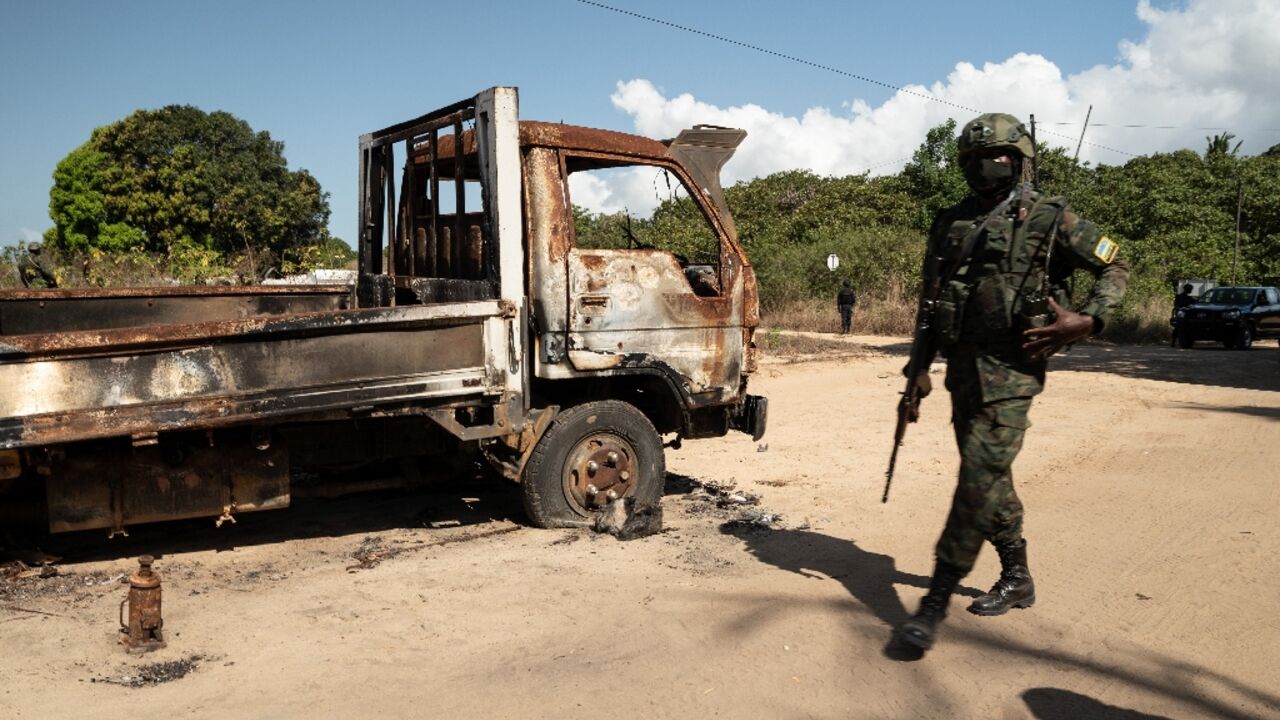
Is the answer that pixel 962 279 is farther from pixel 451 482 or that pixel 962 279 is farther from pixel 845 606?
pixel 451 482

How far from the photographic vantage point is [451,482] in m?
6.94

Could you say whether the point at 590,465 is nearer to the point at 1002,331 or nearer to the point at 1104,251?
the point at 1002,331

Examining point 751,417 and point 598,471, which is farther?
point 751,417

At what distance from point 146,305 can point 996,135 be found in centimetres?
513

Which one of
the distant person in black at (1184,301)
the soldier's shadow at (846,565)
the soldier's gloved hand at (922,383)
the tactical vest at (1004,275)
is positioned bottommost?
the soldier's shadow at (846,565)

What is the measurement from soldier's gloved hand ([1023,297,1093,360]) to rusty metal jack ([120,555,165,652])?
3.64m

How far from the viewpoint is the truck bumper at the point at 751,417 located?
6.31m

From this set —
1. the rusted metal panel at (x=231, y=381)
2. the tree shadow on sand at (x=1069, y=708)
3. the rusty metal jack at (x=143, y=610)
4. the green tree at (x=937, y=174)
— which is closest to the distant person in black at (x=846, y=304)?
the green tree at (x=937, y=174)

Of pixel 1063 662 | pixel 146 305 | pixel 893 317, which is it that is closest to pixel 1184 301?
pixel 893 317

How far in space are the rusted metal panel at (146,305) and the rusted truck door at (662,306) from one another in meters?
1.73

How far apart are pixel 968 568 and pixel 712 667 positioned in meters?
1.12

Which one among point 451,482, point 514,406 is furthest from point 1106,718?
point 451,482

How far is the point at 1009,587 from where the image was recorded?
4.34m

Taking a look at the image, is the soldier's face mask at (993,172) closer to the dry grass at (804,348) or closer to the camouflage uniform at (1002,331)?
the camouflage uniform at (1002,331)
